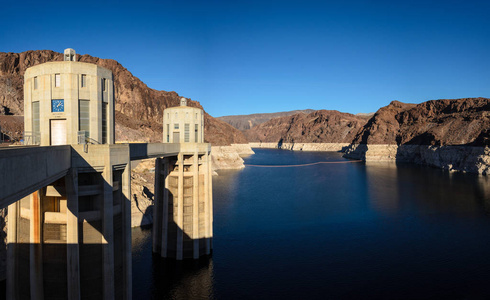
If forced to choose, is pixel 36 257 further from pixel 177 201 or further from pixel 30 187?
pixel 177 201

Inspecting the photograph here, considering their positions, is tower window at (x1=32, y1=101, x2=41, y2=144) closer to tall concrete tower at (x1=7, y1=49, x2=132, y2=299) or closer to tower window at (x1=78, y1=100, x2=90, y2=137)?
tall concrete tower at (x1=7, y1=49, x2=132, y2=299)

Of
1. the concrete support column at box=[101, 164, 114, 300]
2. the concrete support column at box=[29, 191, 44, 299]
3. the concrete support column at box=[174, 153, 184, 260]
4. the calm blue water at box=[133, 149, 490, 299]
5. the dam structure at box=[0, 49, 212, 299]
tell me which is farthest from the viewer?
the concrete support column at box=[174, 153, 184, 260]

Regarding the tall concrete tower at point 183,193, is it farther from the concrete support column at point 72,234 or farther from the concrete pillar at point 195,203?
the concrete support column at point 72,234

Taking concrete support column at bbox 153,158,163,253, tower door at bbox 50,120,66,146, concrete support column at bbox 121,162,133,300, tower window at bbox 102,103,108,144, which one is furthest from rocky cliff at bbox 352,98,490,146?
tower door at bbox 50,120,66,146

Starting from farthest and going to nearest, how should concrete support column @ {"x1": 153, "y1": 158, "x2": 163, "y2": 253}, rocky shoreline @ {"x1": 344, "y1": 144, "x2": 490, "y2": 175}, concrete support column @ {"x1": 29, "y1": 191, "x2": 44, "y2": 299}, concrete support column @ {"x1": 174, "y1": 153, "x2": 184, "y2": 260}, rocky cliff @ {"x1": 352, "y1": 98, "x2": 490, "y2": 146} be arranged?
rocky cliff @ {"x1": 352, "y1": 98, "x2": 490, "y2": 146}, rocky shoreline @ {"x1": 344, "y1": 144, "x2": 490, "y2": 175}, concrete support column @ {"x1": 153, "y1": 158, "x2": 163, "y2": 253}, concrete support column @ {"x1": 174, "y1": 153, "x2": 184, "y2": 260}, concrete support column @ {"x1": 29, "y1": 191, "x2": 44, "y2": 299}

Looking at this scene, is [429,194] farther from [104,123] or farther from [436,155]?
[436,155]

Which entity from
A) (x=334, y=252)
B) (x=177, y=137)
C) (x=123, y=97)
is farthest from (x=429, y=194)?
(x=123, y=97)
